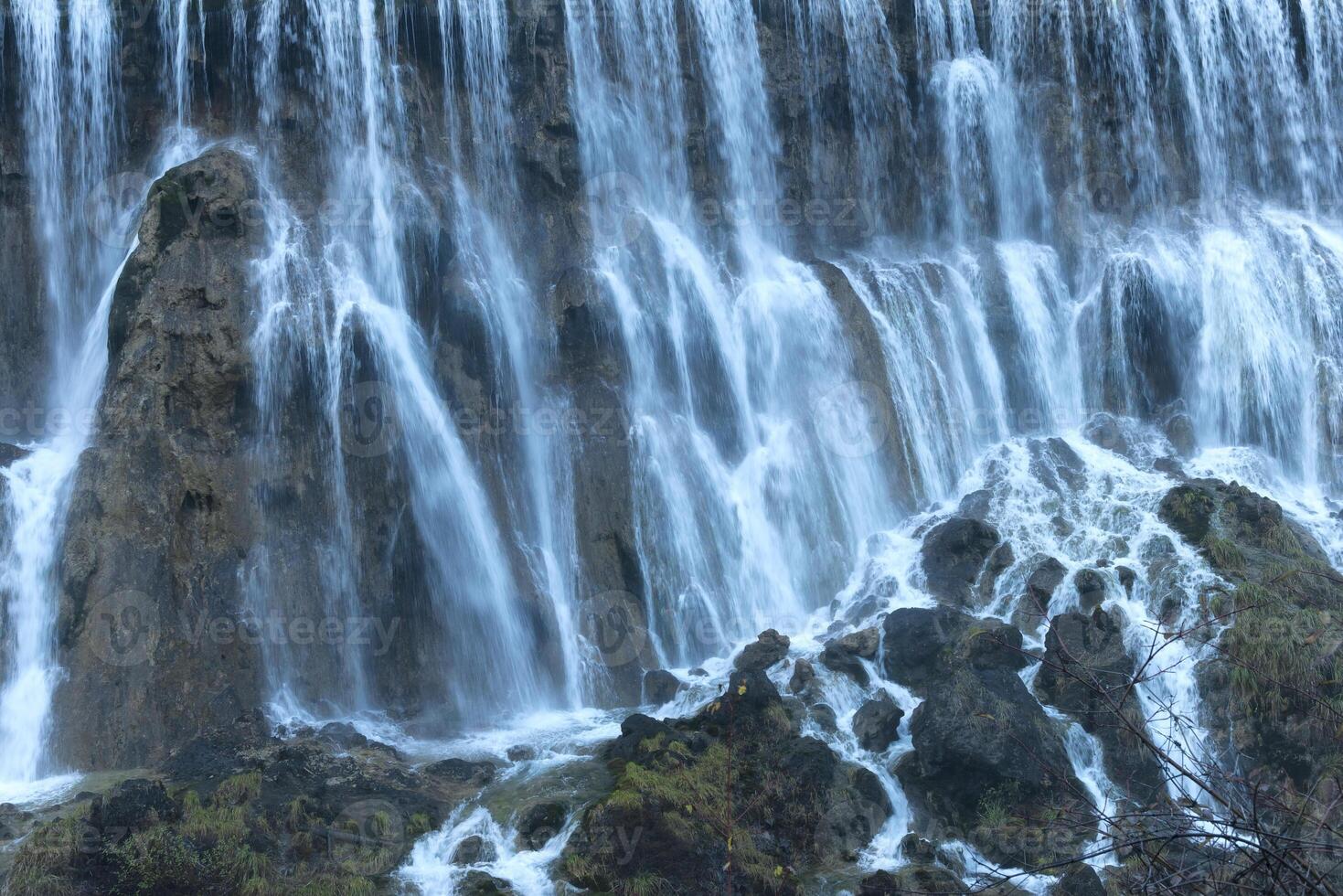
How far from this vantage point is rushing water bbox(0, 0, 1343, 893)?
62.1ft

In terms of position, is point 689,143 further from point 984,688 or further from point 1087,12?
point 984,688

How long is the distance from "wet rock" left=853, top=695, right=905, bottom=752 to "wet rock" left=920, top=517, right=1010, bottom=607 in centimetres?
361

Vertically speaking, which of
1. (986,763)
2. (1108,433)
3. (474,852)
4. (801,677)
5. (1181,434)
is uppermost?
(1108,433)

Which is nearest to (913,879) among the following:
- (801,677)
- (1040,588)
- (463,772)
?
(801,677)

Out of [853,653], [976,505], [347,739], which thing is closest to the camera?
[347,739]

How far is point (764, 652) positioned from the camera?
18719mm

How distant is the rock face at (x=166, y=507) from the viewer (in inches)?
656

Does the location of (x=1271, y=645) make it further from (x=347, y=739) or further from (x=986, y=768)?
(x=347, y=739)

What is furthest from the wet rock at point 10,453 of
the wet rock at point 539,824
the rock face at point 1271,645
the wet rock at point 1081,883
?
the rock face at point 1271,645

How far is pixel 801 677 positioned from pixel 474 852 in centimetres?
573

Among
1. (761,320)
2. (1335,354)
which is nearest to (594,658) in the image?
(761,320)

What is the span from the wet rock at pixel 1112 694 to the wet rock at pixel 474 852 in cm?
694

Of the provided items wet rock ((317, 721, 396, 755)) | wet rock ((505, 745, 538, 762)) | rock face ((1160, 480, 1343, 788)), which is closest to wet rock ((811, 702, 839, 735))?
wet rock ((505, 745, 538, 762))

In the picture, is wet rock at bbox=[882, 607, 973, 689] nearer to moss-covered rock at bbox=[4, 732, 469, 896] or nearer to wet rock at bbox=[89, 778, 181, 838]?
moss-covered rock at bbox=[4, 732, 469, 896]
